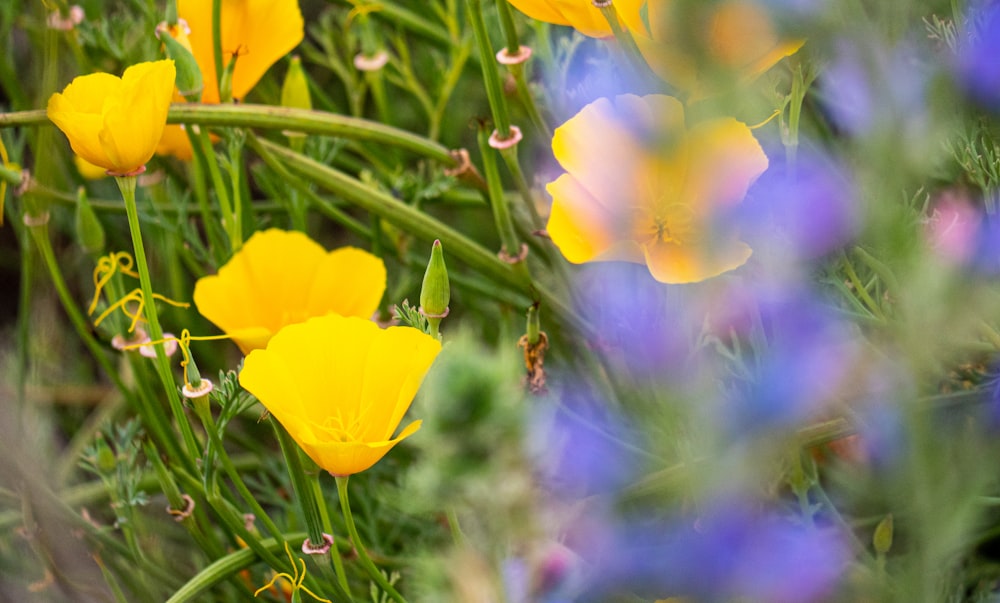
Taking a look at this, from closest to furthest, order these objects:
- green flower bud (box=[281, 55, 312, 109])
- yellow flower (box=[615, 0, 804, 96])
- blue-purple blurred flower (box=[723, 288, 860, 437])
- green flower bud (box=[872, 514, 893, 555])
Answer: yellow flower (box=[615, 0, 804, 96]) < blue-purple blurred flower (box=[723, 288, 860, 437]) < green flower bud (box=[872, 514, 893, 555]) < green flower bud (box=[281, 55, 312, 109])

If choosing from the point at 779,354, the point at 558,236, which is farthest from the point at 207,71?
the point at 779,354

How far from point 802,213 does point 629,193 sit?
11 cm

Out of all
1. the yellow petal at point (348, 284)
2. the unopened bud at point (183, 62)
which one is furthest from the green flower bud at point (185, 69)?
the yellow petal at point (348, 284)

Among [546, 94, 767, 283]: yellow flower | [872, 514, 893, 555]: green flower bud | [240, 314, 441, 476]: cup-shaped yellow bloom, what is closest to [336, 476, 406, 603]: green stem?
[240, 314, 441, 476]: cup-shaped yellow bloom

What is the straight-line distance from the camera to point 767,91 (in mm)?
544

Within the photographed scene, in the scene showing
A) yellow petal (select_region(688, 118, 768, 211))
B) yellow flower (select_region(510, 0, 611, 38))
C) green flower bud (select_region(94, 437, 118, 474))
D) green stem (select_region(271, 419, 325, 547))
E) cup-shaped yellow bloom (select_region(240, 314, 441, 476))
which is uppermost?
yellow flower (select_region(510, 0, 611, 38))

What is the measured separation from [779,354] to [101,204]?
52cm

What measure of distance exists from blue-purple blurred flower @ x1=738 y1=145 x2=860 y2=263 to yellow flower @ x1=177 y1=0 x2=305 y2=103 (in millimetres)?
303

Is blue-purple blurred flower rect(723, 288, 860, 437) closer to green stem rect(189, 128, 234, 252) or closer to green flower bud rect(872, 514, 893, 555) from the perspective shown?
green flower bud rect(872, 514, 893, 555)

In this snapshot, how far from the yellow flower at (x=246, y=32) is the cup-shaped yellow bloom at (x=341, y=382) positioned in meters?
0.24

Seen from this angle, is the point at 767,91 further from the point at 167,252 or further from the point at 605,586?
the point at 167,252

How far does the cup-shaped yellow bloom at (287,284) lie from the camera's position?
0.62m

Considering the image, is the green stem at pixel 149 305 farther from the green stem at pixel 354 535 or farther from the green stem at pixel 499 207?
the green stem at pixel 499 207

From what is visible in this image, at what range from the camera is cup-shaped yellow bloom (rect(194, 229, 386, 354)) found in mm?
622
